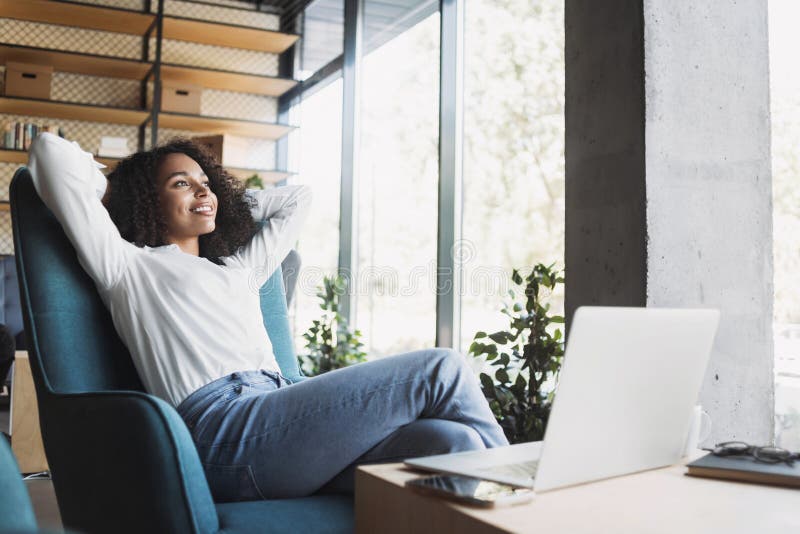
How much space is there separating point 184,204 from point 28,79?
3.67m

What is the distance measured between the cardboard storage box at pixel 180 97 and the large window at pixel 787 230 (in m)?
3.85

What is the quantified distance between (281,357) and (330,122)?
10.4 feet

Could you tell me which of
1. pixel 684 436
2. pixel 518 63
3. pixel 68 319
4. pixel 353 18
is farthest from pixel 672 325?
pixel 353 18

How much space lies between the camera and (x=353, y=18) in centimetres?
466

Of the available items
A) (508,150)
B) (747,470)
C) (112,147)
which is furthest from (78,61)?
(747,470)

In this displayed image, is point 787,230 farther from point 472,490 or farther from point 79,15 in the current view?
point 79,15

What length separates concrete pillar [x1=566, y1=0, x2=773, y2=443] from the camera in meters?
1.91

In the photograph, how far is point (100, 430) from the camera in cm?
131

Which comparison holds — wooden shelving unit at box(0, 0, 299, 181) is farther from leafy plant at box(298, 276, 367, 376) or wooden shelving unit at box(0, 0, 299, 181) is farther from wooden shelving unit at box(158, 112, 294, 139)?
leafy plant at box(298, 276, 367, 376)

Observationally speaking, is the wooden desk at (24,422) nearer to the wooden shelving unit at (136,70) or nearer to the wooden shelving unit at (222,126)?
the wooden shelving unit at (222,126)

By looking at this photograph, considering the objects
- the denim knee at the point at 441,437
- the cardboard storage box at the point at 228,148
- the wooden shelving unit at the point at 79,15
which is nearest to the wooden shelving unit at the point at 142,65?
the wooden shelving unit at the point at 79,15

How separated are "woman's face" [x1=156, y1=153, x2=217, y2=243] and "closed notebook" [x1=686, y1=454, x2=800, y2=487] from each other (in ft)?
4.12

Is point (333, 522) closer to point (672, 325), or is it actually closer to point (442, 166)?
point (672, 325)

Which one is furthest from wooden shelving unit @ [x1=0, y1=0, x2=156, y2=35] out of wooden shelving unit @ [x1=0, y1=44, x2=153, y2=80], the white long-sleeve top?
the white long-sleeve top
